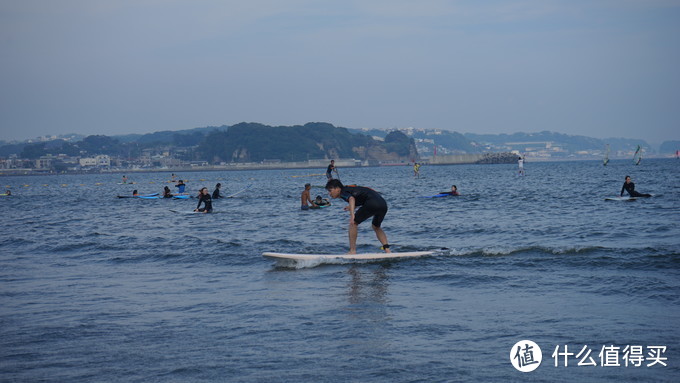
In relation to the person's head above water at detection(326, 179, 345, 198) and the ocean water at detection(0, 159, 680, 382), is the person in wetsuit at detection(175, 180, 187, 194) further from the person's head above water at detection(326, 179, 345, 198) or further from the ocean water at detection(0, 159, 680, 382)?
the person's head above water at detection(326, 179, 345, 198)

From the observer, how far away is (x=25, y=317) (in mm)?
10633

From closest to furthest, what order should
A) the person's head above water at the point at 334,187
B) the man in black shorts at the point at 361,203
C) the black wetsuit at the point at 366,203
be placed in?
the person's head above water at the point at 334,187 → the man in black shorts at the point at 361,203 → the black wetsuit at the point at 366,203

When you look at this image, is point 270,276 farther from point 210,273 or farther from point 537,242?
point 537,242

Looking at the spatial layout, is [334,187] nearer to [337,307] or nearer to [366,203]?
[366,203]

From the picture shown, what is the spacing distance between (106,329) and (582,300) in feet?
24.3

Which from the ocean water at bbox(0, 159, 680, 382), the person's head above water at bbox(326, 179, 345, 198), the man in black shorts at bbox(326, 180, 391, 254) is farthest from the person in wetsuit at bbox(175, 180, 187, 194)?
the person's head above water at bbox(326, 179, 345, 198)
